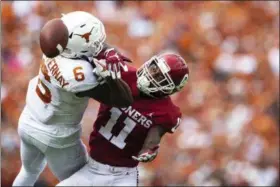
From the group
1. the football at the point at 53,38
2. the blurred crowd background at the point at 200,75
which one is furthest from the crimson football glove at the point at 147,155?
the blurred crowd background at the point at 200,75

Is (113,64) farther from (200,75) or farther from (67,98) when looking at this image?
(200,75)

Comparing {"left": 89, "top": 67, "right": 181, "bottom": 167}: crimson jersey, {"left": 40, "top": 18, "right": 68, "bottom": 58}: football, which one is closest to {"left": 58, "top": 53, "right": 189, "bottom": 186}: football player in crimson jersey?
{"left": 89, "top": 67, "right": 181, "bottom": 167}: crimson jersey

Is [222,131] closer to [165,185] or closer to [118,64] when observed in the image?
[165,185]

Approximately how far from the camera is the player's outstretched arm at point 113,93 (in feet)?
8.38

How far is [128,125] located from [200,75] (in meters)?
2.92

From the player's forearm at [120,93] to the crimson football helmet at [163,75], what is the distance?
111 millimetres

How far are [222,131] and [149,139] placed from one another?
270 cm

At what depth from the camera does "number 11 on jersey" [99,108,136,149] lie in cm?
286

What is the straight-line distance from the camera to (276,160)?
17.3 feet

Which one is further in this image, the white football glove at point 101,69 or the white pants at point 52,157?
the white pants at point 52,157

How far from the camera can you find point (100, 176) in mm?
2982

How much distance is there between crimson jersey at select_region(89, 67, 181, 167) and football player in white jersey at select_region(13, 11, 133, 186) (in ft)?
0.27

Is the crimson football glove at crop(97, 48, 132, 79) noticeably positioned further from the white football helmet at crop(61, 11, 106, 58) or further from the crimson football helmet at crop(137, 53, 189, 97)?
the crimson football helmet at crop(137, 53, 189, 97)

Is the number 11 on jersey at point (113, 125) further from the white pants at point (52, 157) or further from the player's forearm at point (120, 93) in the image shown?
the player's forearm at point (120, 93)
